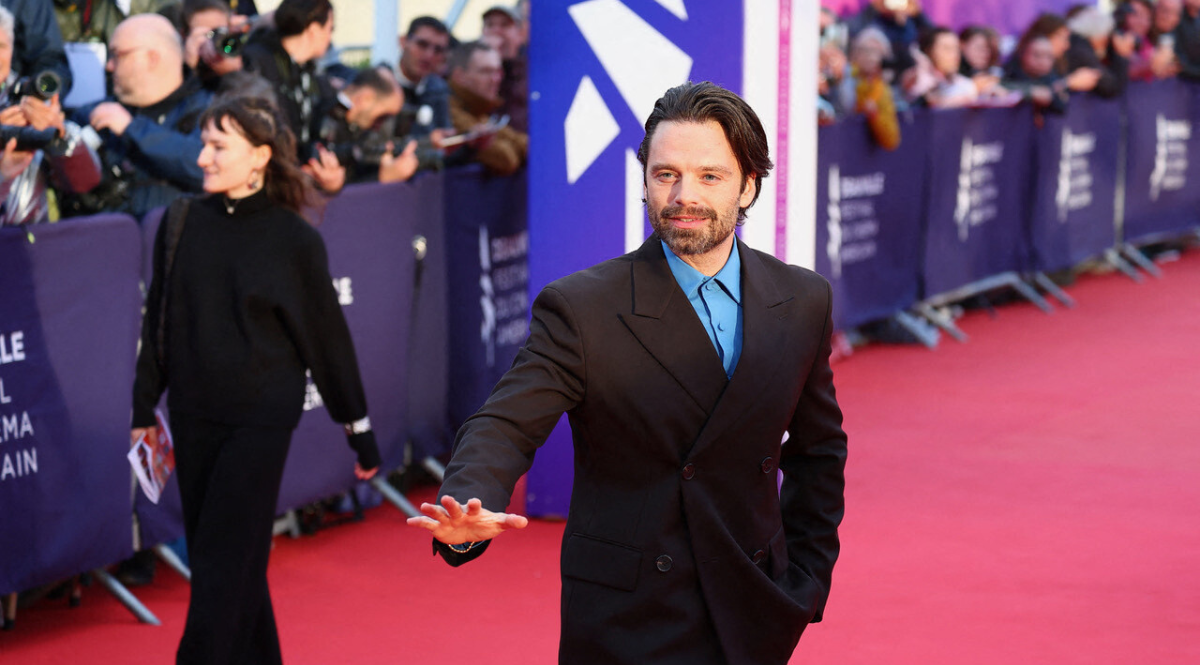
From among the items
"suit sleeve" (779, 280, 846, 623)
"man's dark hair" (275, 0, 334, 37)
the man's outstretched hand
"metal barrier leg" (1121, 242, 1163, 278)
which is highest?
Result: "man's dark hair" (275, 0, 334, 37)

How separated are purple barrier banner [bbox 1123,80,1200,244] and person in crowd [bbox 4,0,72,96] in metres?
11.2

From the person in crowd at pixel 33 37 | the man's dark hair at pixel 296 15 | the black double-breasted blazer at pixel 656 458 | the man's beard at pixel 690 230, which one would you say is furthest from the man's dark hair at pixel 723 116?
the person in crowd at pixel 33 37

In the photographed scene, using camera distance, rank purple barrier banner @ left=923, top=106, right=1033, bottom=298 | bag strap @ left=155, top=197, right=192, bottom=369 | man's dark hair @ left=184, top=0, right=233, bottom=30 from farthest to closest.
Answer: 1. purple barrier banner @ left=923, top=106, right=1033, bottom=298
2. man's dark hair @ left=184, top=0, right=233, bottom=30
3. bag strap @ left=155, top=197, right=192, bottom=369

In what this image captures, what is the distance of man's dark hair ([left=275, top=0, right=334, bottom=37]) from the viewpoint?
23.5 ft

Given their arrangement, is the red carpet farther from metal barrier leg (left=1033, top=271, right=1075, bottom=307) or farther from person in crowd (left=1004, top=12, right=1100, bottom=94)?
person in crowd (left=1004, top=12, right=1100, bottom=94)

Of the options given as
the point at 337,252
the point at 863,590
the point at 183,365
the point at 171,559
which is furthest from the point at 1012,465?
the point at 183,365

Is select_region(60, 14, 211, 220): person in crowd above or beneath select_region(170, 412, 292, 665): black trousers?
above

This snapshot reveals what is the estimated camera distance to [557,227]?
715cm

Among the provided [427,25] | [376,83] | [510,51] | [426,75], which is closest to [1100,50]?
[510,51]

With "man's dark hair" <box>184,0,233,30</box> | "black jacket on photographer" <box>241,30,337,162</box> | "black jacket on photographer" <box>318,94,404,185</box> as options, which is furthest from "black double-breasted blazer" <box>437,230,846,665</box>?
"man's dark hair" <box>184,0,233,30</box>

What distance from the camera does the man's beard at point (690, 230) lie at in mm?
2971

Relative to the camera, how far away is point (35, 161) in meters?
5.81

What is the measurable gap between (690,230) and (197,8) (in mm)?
4999

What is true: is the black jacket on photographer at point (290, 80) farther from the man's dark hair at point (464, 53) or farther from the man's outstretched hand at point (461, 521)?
the man's outstretched hand at point (461, 521)
